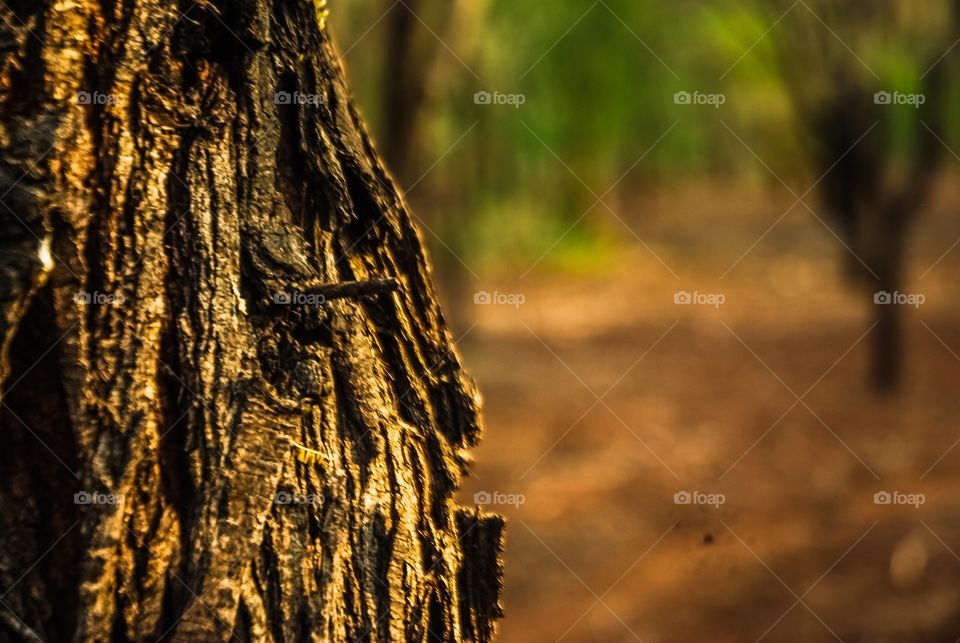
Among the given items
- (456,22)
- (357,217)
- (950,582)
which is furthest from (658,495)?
(357,217)

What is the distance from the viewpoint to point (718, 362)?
456 inches

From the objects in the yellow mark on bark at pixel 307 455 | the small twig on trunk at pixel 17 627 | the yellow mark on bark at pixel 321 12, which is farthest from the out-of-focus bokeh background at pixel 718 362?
the small twig on trunk at pixel 17 627

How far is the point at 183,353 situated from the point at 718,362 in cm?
1031

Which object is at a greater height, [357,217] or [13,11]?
[13,11]

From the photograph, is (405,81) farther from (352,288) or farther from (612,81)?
(612,81)

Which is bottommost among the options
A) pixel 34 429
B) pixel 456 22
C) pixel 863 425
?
pixel 34 429

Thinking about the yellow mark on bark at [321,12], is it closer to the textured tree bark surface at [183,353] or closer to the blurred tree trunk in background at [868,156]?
the textured tree bark surface at [183,353]

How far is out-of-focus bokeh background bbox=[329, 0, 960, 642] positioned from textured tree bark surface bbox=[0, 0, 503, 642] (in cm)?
199

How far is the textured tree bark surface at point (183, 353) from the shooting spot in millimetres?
1785

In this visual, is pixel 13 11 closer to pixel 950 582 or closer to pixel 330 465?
pixel 330 465

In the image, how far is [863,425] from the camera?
8.88 meters

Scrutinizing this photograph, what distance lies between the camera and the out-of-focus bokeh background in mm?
5906

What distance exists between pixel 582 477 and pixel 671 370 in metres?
3.60

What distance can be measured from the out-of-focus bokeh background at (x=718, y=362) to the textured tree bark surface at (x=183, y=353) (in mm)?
1992
